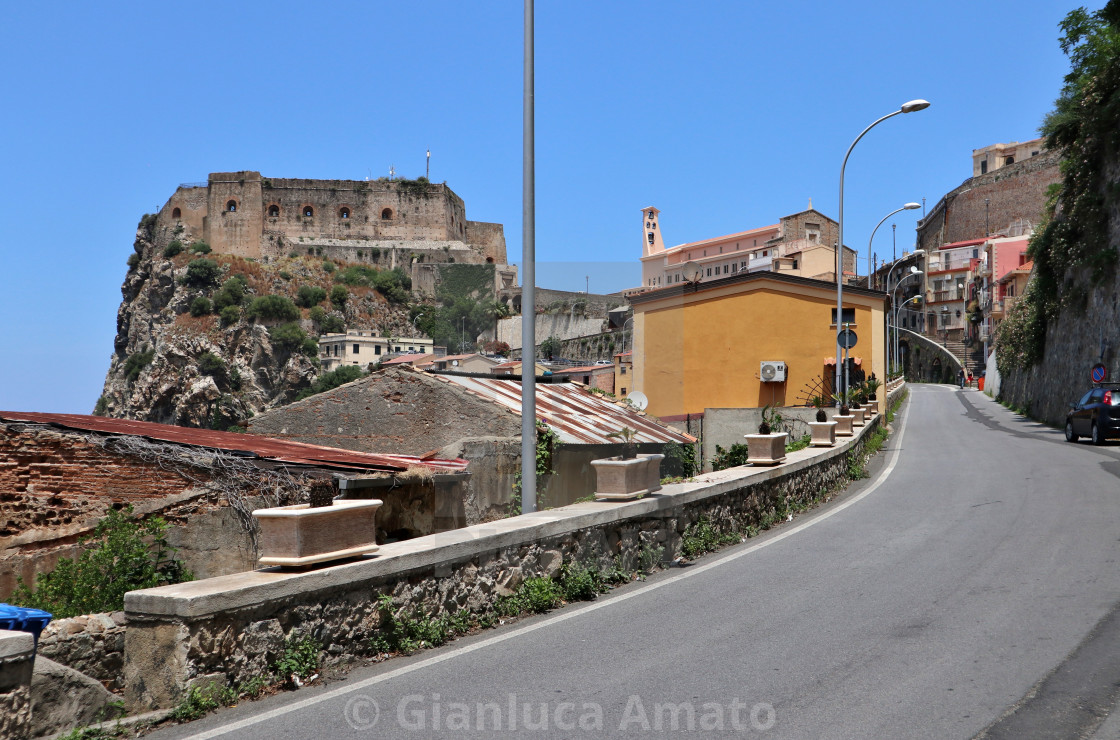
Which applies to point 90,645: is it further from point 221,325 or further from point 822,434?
point 221,325

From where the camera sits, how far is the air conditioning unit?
2938cm

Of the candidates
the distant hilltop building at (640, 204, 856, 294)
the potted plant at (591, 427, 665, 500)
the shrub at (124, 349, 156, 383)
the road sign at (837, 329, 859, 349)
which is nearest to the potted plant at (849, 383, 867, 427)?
the road sign at (837, 329, 859, 349)

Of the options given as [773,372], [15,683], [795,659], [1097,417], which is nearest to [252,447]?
[15,683]

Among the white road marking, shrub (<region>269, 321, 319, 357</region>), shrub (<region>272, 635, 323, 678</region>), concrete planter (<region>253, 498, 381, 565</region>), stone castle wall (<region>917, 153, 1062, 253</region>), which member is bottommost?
the white road marking

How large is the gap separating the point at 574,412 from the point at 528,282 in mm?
10403

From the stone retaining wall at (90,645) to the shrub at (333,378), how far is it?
291ft

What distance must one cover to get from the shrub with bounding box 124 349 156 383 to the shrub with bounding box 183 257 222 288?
972 centimetres

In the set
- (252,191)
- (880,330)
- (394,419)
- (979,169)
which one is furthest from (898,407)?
(252,191)

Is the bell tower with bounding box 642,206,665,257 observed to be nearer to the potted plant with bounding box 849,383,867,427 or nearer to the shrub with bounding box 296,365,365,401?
the shrub with bounding box 296,365,365,401

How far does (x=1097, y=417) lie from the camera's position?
24.1 m

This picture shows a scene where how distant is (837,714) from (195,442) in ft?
27.4

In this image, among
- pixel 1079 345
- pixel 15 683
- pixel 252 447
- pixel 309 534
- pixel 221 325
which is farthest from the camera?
pixel 221 325

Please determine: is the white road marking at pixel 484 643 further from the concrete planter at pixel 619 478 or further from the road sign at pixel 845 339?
the road sign at pixel 845 339

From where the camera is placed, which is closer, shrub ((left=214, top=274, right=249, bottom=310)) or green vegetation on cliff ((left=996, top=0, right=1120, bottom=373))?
green vegetation on cliff ((left=996, top=0, right=1120, bottom=373))
